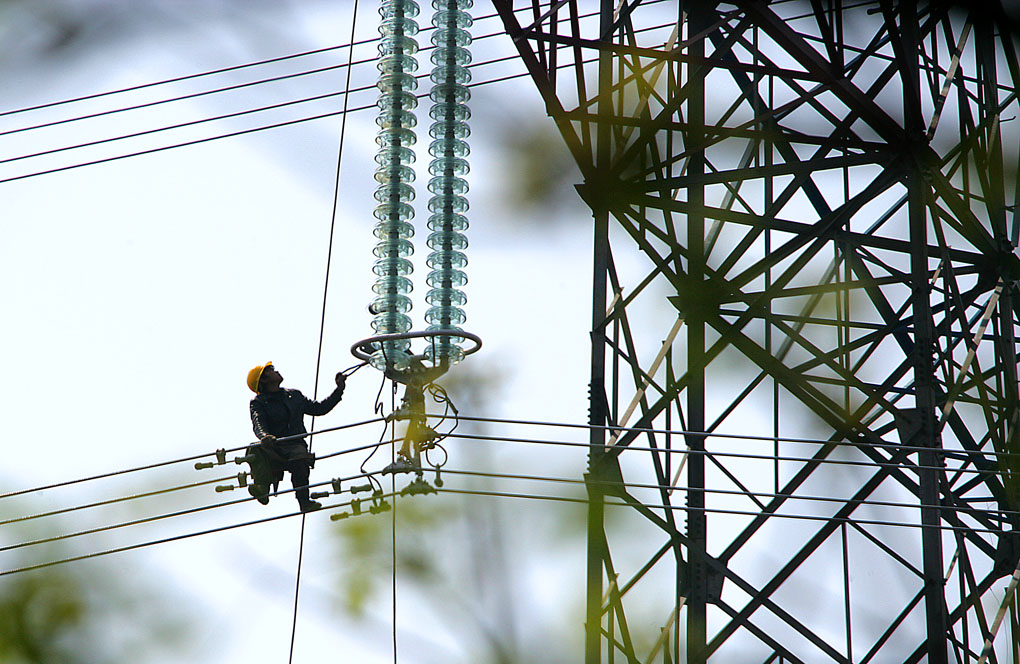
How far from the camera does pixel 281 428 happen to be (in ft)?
38.8

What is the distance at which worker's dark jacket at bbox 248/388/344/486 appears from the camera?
10523 millimetres

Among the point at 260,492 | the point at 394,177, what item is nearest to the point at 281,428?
the point at 260,492

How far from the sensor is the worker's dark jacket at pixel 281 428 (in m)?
10.5

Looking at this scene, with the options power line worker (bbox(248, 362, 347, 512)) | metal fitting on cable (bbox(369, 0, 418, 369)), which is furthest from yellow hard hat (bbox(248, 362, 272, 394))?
metal fitting on cable (bbox(369, 0, 418, 369))

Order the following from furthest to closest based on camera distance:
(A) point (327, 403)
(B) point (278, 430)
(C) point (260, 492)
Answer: (B) point (278, 430) < (A) point (327, 403) < (C) point (260, 492)

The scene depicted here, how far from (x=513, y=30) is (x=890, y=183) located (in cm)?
322

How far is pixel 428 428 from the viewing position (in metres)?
9.05

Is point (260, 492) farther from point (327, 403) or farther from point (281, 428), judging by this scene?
point (281, 428)

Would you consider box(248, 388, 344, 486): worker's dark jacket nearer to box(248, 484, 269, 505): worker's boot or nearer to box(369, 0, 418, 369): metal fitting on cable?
box(248, 484, 269, 505): worker's boot

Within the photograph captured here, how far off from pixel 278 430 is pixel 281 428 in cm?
3

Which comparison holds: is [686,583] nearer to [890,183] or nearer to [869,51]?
[890,183]

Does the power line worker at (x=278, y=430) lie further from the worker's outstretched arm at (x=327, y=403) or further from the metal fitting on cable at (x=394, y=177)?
the metal fitting on cable at (x=394, y=177)

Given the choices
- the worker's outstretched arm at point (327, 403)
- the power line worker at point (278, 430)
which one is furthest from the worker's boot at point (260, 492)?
the worker's outstretched arm at point (327, 403)

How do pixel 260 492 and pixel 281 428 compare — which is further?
pixel 281 428
